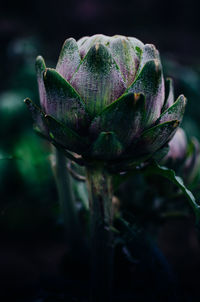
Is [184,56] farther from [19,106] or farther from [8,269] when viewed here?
[8,269]

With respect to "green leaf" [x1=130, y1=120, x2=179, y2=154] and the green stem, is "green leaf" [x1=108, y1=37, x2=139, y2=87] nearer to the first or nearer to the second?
"green leaf" [x1=130, y1=120, x2=179, y2=154]

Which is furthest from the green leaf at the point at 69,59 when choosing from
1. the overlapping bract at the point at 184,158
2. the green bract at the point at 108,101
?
the overlapping bract at the point at 184,158

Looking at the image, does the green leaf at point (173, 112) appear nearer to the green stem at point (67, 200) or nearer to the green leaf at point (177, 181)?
the green leaf at point (177, 181)

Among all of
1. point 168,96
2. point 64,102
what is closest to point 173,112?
point 168,96

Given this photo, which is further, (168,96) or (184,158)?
(184,158)

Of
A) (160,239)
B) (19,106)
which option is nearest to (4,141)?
(19,106)

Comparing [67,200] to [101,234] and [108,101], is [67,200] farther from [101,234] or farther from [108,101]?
[108,101]

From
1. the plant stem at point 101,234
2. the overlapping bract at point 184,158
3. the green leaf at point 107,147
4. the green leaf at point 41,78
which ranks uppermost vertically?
the green leaf at point 41,78
